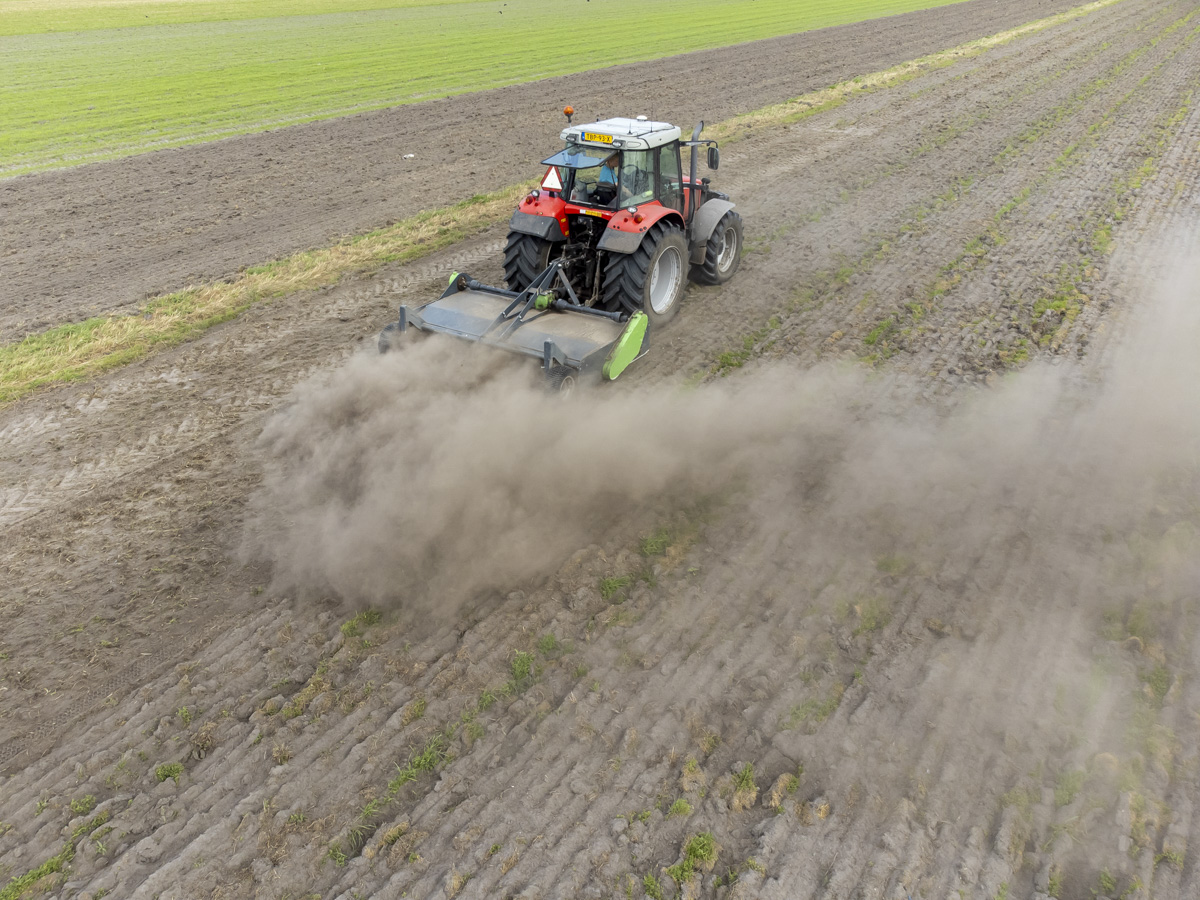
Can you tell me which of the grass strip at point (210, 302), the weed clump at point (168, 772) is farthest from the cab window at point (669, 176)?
the weed clump at point (168, 772)

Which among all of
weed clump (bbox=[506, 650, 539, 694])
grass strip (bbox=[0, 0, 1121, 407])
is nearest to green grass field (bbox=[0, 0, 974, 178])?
grass strip (bbox=[0, 0, 1121, 407])

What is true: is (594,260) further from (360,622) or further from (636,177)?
(360,622)

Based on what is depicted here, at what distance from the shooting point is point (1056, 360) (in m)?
7.98

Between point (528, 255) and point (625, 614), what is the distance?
4.51m

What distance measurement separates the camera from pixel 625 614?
504cm

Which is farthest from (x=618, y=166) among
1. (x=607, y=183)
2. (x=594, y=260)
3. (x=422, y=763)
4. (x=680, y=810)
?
(x=680, y=810)

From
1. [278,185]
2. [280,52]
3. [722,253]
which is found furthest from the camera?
[280,52]

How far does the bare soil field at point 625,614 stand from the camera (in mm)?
3744

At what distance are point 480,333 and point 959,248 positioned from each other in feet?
24.5

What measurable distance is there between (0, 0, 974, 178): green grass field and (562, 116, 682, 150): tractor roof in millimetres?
13863

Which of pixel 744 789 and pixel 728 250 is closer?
pixel 744 789

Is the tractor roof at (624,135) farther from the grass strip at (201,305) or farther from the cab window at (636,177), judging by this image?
the grass strip at (201,305)

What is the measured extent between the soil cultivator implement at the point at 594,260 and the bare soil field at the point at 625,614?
406 mm

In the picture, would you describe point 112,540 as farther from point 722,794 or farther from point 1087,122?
point 1087,122
